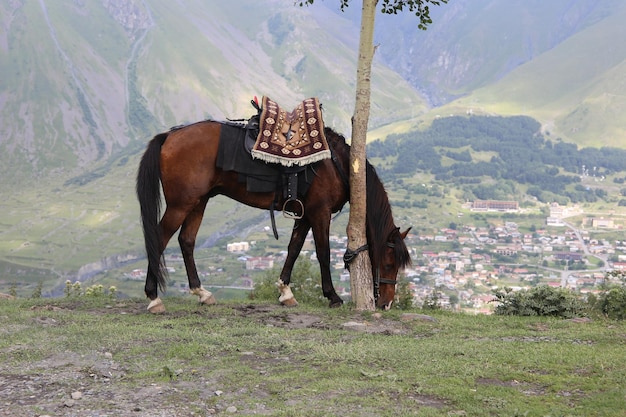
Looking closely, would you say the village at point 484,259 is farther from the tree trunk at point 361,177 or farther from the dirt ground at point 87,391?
the dirt ground at point 87,391

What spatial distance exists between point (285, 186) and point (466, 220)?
92.7 metres

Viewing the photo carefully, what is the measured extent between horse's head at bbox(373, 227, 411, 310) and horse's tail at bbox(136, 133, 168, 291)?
116 inches

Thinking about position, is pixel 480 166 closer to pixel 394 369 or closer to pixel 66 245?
pixel 66 245

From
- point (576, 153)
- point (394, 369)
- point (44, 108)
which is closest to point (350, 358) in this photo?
point (394, 369)

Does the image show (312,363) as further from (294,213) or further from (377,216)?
(377,216)

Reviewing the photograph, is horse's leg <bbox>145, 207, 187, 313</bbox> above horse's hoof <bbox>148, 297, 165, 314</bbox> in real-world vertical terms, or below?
above

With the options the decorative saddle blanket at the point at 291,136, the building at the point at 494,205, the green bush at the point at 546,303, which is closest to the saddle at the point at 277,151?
the decorative saddle blanket at the point at 291,136

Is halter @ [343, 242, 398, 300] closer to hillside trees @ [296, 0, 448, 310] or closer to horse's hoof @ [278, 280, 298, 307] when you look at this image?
hillside trees @ [296, 0, 448, 310]

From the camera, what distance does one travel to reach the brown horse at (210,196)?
8.95 m

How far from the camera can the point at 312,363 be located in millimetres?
6246

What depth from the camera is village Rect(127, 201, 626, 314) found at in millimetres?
57875

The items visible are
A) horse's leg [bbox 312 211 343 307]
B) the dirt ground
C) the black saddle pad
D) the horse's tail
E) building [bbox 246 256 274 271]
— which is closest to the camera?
the dirt ground

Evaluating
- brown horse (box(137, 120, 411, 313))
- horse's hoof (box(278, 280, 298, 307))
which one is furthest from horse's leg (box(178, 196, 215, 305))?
horse's hoof (box(278, 280, 298, 307))

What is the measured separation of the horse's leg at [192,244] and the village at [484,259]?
124 ft
